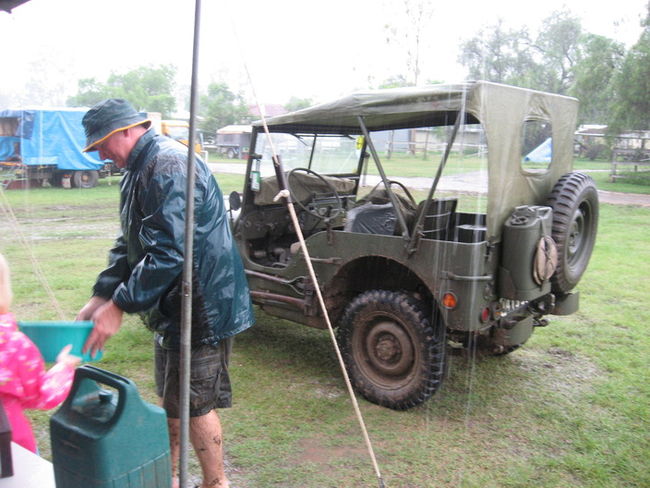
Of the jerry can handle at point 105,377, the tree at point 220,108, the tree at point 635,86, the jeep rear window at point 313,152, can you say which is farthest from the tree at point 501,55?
the jerry can handle at point 105,377

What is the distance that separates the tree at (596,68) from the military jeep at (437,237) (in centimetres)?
965

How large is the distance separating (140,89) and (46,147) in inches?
408

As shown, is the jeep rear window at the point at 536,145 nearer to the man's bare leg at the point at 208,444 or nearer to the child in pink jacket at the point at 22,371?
the man's bare leg at the point at 208,444

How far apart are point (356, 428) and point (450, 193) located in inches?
77.7

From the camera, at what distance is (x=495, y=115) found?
3395 millimetres

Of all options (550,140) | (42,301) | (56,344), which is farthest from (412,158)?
(42,301)

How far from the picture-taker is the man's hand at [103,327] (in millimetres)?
2010

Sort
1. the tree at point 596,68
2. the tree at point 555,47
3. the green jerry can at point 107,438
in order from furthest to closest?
the tree at point 596,68 < the tree at point 555,47 < the green jerry can at point 107,438

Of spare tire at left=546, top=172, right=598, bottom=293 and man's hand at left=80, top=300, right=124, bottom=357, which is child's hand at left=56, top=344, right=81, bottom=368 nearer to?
man's hand at left=80, top=300, right=124, bottom=357

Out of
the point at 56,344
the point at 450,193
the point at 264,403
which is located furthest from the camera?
the point at 450,193

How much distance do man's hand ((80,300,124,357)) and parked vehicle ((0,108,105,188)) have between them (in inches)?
521

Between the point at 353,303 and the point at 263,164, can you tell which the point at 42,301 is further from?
the point at 353,303

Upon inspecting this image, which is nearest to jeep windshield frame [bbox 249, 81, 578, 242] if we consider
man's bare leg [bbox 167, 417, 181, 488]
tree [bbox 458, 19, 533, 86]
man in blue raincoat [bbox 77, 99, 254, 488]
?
man in blue raincoat [bbox 77, 99, 254, 488]

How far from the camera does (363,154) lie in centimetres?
536
